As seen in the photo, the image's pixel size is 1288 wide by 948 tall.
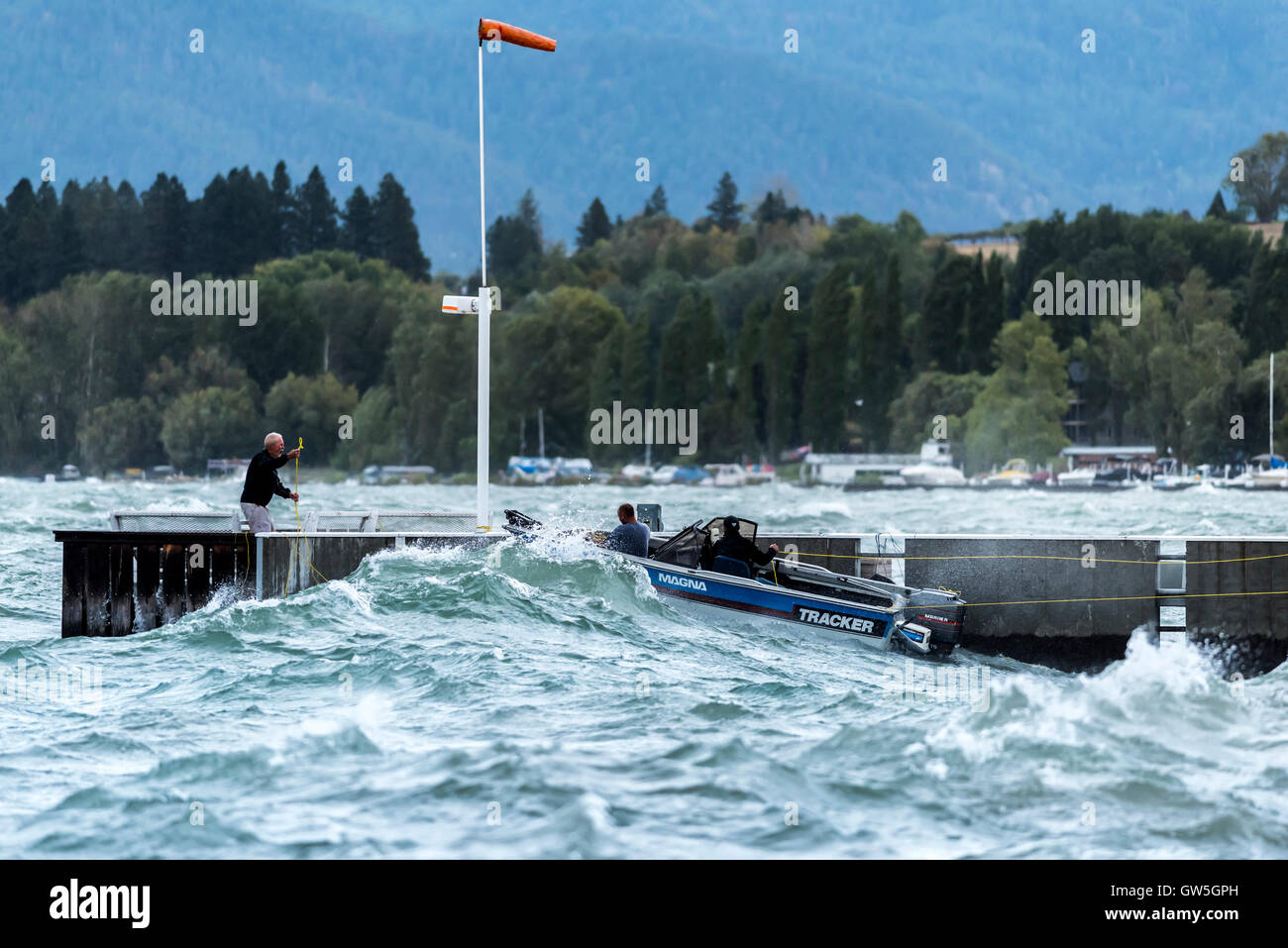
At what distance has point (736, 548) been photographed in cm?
1956

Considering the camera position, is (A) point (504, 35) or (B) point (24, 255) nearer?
(A) point (504, 35)

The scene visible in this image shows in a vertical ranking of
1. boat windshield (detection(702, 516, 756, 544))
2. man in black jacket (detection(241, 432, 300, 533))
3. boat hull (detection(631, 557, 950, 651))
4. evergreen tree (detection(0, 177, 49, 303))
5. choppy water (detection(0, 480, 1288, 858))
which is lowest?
choppy water (detection(0, 480, 1288, 858))

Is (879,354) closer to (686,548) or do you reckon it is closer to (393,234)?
(393,234)

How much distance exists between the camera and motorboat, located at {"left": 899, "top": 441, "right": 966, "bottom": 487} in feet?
362

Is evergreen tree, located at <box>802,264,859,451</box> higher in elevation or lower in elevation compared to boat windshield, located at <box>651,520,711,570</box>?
higher

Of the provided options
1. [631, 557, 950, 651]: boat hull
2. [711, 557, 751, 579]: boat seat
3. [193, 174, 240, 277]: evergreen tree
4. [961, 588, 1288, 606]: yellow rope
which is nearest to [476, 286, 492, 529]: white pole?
[631, 557, 950, 651]: boat hull

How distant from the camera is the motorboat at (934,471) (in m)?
110

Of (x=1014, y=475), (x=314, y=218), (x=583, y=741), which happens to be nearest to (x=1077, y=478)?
(x=1014, y=475)

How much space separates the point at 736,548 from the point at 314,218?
178 meters

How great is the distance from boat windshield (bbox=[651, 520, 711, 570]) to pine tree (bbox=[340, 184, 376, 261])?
171551mm

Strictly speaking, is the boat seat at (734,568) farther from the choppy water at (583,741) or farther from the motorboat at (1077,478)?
the motorboat at (1077,478)

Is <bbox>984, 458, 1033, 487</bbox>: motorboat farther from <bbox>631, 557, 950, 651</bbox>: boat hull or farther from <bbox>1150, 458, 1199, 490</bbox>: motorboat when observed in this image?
<bbox>631, 557, 950, 651</bbox>: boat hull

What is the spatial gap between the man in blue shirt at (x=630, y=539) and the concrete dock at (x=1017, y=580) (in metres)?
2.22
